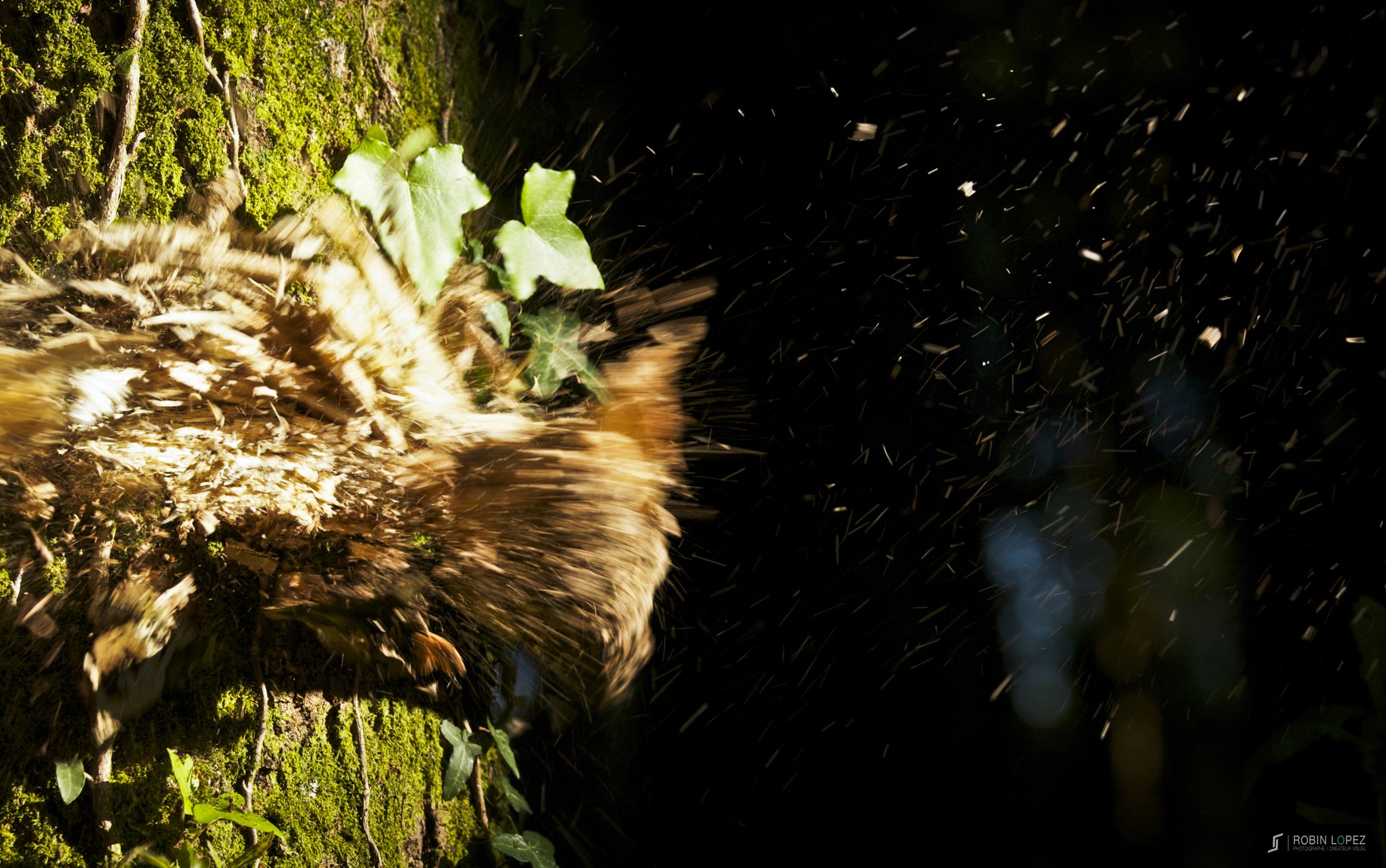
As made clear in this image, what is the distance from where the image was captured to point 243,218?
77cm

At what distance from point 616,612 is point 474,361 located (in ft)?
1.06

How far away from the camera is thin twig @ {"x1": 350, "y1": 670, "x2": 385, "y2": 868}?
901mm

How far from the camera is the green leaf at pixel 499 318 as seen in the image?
0.88 meters

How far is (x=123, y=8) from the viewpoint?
2.26ft

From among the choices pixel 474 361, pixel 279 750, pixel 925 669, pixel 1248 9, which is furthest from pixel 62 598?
pixel 1248 9

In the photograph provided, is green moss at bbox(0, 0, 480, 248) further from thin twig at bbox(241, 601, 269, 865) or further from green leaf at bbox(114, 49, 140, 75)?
thin twig at bbox(241, 601, 269, 865)

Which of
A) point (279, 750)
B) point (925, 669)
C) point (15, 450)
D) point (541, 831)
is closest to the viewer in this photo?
point (15, 450)

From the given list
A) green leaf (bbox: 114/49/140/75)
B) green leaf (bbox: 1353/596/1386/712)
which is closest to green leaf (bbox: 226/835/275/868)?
green leaf (bbox: 114/49/140/75)

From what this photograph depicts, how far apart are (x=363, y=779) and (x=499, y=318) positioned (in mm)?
574

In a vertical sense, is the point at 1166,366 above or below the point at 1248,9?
below

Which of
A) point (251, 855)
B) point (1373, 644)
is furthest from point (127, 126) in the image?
point (1373, 644)

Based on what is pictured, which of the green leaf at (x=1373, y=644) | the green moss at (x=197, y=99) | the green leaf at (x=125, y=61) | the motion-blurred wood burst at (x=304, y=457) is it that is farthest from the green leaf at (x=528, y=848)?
the green leaf at (x=1373, y=644)

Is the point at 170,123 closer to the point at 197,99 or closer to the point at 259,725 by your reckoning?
the point at 197,99

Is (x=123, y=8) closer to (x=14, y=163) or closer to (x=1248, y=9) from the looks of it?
(x=14, y=163)
